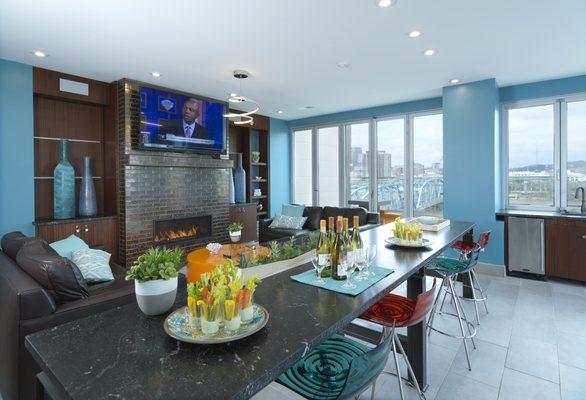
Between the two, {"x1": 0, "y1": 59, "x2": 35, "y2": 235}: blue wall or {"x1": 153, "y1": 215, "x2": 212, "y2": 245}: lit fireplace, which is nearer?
{"x1": 0, "y1": 59, "x2": 35, "y2": 235}: blue wall

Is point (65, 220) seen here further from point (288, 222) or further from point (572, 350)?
point (572, 350)

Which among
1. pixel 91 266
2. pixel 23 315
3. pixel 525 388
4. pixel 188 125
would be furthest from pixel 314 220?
pixel 23 315

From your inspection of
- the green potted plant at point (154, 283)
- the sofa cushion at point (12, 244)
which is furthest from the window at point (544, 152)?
the sofa cushion at point (12, 244)

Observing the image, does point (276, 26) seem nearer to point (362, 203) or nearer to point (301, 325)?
point (301, 325)

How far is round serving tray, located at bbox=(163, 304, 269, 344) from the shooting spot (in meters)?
0.95

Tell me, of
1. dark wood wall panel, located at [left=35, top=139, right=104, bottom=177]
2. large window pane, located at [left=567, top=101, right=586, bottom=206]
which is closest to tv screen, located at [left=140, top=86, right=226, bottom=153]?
dark wood wall panel, located at [left=35, top=139, right=104, bottom=177]

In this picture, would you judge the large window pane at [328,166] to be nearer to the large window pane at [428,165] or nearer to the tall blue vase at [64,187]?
the large window pane at [428,165]

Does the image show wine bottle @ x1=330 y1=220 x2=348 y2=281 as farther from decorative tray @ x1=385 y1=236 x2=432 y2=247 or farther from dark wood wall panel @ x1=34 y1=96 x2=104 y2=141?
dark wood wall panel @ x1=34 y1=96 x2=104 y2=141

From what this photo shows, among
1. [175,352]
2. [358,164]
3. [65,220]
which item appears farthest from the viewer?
[358,164]

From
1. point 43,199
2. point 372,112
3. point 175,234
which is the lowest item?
point 175,234

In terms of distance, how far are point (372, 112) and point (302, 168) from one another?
2.07m

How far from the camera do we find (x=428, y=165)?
19.2 ft

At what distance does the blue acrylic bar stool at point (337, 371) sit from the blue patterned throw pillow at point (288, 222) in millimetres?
4343

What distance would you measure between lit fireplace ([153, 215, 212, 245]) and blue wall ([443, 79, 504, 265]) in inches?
157
